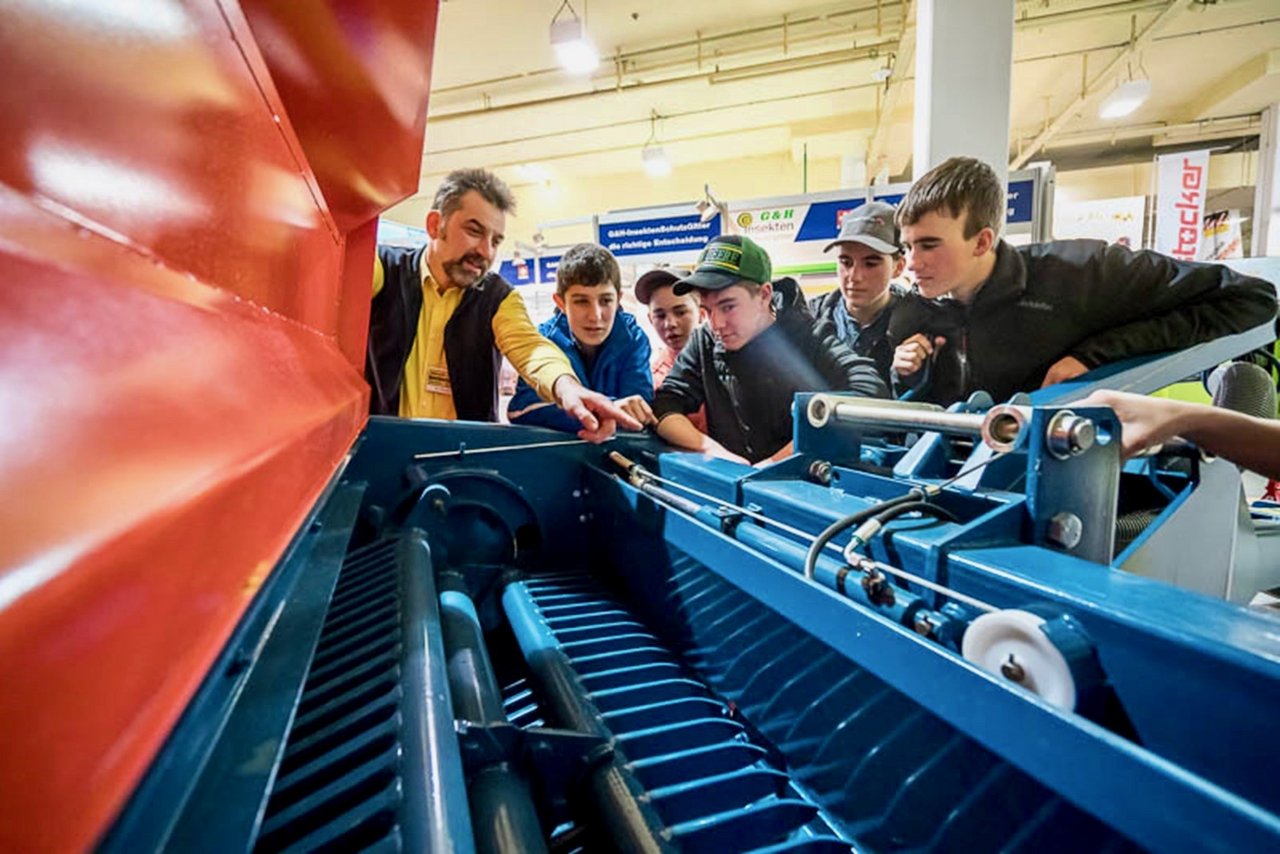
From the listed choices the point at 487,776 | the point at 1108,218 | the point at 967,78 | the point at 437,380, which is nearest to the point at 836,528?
the point at 487,776

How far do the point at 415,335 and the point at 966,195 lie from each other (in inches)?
69.8

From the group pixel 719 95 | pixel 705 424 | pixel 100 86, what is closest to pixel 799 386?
pixel 705 424

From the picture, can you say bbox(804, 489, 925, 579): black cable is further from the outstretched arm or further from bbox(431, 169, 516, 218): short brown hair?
bbox(431, 169, 516, 218): short brown hair

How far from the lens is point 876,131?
793 cm

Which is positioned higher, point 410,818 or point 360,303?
point 360,303

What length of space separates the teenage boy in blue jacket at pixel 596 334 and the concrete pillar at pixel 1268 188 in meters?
8.45

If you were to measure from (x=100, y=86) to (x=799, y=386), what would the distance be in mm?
1853

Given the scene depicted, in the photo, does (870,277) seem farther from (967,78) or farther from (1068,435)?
(967,78)

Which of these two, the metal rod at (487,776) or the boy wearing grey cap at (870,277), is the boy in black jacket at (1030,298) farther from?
the metal rod at (487,776)

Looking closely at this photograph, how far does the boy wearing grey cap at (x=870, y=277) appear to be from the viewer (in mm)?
2428

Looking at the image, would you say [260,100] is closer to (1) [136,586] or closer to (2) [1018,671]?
(1) [136,586]

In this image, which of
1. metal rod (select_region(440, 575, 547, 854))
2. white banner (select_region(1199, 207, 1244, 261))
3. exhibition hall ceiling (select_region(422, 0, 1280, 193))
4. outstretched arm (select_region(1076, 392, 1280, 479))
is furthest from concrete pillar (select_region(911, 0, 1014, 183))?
white banner (select_region(1199, 207, 1244, 261))

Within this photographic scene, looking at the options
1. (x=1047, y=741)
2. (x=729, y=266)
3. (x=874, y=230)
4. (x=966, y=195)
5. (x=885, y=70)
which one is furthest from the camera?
(x=885, y=70)

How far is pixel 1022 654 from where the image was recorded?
0.55 meters
